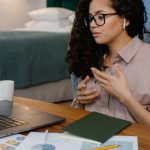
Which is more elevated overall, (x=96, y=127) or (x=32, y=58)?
(x=96, y=127)

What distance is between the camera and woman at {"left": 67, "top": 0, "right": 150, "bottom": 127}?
3.69 ft

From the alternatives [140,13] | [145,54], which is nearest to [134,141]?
[145,54]

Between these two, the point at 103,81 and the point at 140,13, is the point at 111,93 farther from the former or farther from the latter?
the point at 140,13

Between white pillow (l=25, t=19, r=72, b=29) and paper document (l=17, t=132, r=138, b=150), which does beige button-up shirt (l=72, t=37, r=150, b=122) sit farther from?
white pillow (l=25, t=19, r=72, b=29)

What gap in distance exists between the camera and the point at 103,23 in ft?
3.97

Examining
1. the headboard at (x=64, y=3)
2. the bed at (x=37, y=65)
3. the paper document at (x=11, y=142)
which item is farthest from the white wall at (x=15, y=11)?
the paper document at (x=11, y=142)

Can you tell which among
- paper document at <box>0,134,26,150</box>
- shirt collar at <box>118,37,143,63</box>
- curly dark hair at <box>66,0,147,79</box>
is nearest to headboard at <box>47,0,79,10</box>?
curly dark hair at <box>66,0,147,79</box>

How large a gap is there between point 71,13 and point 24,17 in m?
0.89

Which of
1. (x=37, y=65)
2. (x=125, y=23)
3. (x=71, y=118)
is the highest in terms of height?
(x=125, y=23)

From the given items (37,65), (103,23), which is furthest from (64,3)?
(103,23)

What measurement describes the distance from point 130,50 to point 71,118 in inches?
15.0

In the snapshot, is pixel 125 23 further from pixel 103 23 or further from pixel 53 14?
pixel 53 14

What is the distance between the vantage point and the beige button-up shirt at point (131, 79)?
1160 mm

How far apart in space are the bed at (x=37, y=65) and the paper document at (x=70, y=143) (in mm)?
1649
